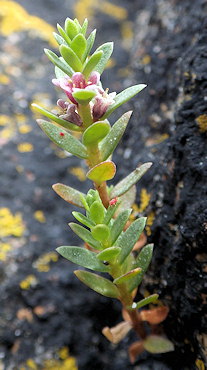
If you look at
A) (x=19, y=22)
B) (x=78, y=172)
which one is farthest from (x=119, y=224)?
(x=19, y=22)

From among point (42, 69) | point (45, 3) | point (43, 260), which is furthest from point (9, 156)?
point (45, 3)

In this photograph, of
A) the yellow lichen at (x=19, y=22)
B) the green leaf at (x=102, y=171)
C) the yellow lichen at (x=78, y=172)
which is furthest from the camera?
the yellow lichen at (x=19, y=22)

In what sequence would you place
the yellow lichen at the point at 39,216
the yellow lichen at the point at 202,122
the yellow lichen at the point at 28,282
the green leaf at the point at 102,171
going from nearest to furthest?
1. the green leaf at the point at 102,171
2. the yellow lichen at the point at 202,122
3. the yellow lichen at the point at 28,282
4. the yellow lichen at the point at 39,216

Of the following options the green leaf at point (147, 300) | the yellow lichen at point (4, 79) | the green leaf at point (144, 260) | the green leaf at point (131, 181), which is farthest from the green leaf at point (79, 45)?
the yellow lichen at point (4, 79)

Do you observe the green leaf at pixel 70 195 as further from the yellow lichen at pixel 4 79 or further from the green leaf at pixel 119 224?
the yellow lichen at pixel 4 79

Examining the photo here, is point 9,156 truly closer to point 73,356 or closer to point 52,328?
point 52,328

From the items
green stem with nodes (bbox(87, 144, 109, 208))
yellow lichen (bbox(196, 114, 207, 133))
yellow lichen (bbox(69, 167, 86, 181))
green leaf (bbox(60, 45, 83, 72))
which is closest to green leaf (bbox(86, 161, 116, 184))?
green stem with nodes (bbox(87, 144, 109, 208))
